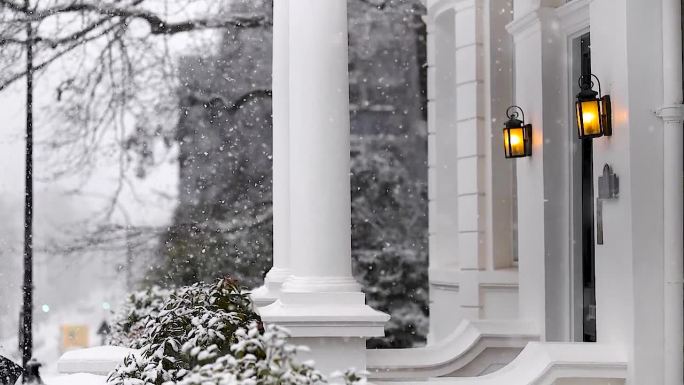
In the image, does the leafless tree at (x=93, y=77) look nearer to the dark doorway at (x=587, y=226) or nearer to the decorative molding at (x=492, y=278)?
the decorative molding at (x=492, y=278)

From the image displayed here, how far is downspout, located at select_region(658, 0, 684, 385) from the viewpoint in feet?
19.6

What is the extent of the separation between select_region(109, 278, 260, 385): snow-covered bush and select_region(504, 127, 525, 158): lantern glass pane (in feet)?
8.64

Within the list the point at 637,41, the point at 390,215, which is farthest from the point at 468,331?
the point at 390,215

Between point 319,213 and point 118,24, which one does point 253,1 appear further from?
point 319,213

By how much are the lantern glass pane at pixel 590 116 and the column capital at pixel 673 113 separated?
476 mm

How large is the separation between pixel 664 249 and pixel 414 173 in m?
9.89

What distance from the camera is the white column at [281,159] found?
800 centimetres

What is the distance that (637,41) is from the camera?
613 cm

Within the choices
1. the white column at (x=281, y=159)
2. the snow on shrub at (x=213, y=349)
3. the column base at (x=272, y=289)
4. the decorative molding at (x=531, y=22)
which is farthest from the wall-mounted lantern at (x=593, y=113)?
the column base at (x=272, y=289)

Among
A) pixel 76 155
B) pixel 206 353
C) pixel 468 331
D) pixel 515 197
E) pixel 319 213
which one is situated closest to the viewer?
pixel 206 353

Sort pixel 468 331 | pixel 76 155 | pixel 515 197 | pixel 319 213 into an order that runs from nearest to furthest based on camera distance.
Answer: pixel 319 213
pixel 468 331
pixel 515 197
pixel 76 155

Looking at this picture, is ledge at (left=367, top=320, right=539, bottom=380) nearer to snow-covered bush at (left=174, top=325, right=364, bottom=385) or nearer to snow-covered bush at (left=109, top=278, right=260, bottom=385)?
snow-covered bush at (left=109, top=278, right=260, bottom=385)

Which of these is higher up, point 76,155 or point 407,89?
point 407,89

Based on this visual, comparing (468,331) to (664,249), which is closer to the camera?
(664,249)
